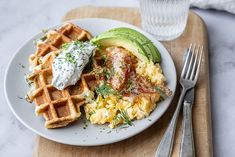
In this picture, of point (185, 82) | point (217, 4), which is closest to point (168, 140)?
point (185, 82)

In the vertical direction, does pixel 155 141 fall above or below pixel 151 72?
below

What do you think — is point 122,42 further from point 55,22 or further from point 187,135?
point 55,22

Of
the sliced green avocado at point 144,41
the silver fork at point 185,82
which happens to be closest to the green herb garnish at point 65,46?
the sliced green avocado at point 144,41

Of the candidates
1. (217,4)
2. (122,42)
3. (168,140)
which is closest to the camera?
(168,140)

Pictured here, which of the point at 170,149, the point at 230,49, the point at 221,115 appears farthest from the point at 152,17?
the point at 170,149

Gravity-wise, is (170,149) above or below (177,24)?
below

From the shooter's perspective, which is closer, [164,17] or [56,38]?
[56,38]

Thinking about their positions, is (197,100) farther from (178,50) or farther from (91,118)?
(91,118)

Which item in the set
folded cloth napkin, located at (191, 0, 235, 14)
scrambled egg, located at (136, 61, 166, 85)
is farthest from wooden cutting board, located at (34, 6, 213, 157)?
folded cloth napkin, located at (191, 0, 235, 14)
